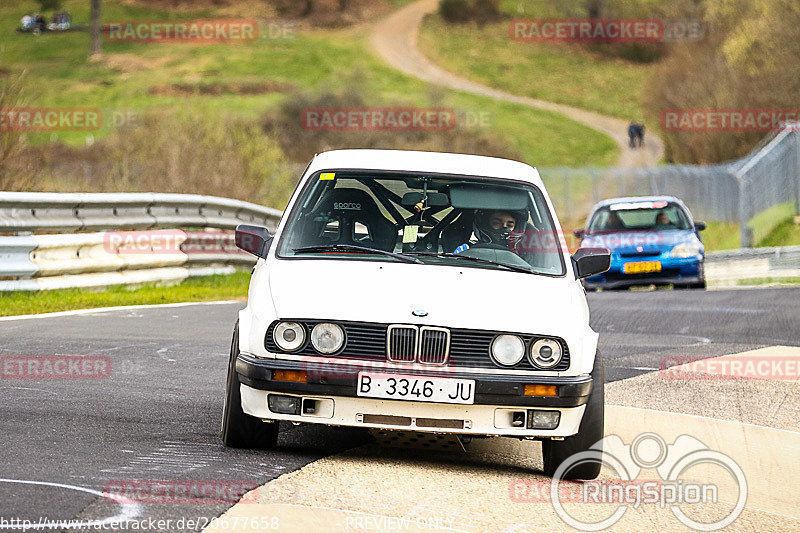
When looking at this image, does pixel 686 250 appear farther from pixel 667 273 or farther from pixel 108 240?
pixel 108 240

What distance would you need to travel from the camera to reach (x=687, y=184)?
135 feet

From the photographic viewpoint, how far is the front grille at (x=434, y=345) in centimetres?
660

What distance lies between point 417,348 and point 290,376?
63cm

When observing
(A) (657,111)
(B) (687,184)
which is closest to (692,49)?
(A) (657,111)

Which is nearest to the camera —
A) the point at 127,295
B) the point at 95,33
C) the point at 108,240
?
the point at 127,295

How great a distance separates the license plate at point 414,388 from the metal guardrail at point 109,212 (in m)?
8.82

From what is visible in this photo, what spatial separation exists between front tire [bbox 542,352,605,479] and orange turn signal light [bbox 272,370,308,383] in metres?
1.34

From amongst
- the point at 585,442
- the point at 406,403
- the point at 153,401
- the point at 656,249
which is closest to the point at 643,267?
the point at 656,249

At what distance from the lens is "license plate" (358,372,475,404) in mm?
6527

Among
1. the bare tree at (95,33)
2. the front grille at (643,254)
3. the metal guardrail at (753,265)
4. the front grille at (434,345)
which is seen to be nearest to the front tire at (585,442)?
the front grille at (434,345)

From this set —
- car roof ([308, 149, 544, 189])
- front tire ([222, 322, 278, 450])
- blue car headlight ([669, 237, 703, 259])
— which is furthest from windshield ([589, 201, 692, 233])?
front tire ([222, 322, 278, 450])

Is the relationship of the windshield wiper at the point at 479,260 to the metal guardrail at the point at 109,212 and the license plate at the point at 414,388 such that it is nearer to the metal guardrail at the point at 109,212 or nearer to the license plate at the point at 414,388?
the license plate at the point at 414,388

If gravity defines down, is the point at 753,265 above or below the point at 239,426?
above

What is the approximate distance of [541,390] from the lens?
6656 mm
